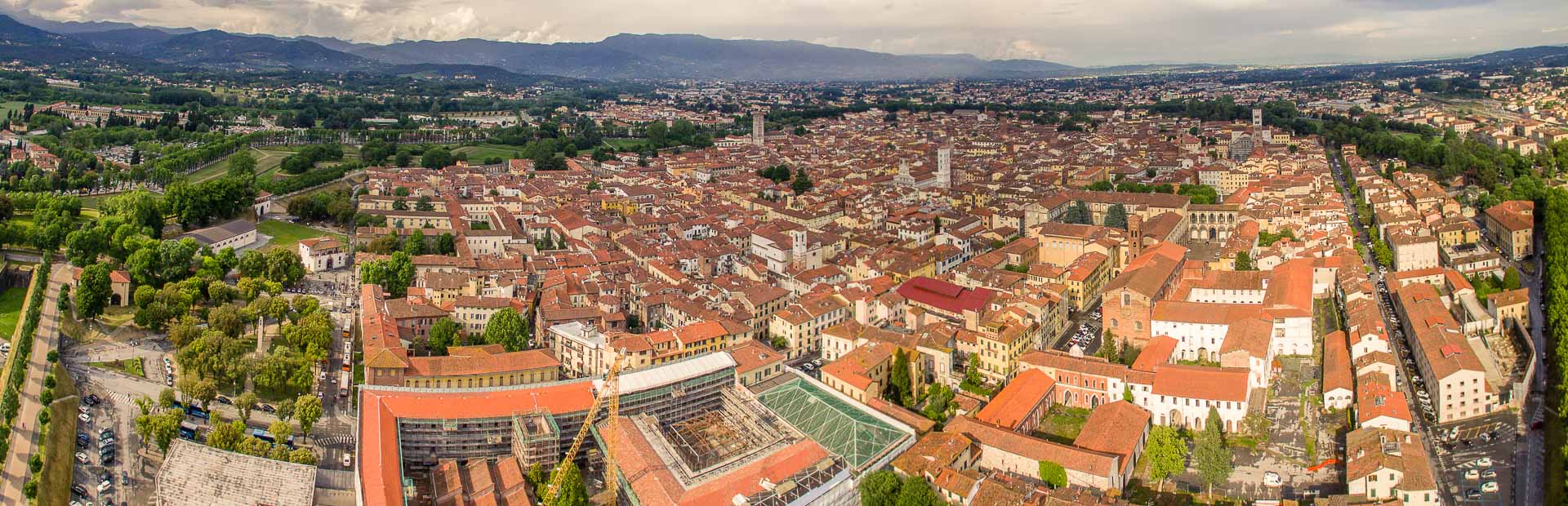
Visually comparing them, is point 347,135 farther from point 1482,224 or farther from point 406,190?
point 1482,224

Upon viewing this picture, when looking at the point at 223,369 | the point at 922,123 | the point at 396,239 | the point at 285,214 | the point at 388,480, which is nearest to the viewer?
the point at 388,480

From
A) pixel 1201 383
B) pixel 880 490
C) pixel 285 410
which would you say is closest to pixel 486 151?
pixel 285 410

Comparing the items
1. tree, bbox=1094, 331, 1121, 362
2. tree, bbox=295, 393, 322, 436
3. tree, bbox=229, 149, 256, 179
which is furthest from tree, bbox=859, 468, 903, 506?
tree, bbox=229, 149, 256, 179

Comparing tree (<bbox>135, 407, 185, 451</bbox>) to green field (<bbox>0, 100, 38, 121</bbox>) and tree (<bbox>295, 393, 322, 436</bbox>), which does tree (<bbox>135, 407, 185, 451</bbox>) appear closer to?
tree (<bbox>295, 393, 322, 436</bbox>)

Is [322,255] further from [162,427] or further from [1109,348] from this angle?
[1109,348]

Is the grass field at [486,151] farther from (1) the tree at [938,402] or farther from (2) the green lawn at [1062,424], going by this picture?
(2) the green lawn at [1062,424]

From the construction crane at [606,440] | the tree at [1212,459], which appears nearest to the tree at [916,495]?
the tree at [1212,459]

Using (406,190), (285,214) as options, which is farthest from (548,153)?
(285,214)
